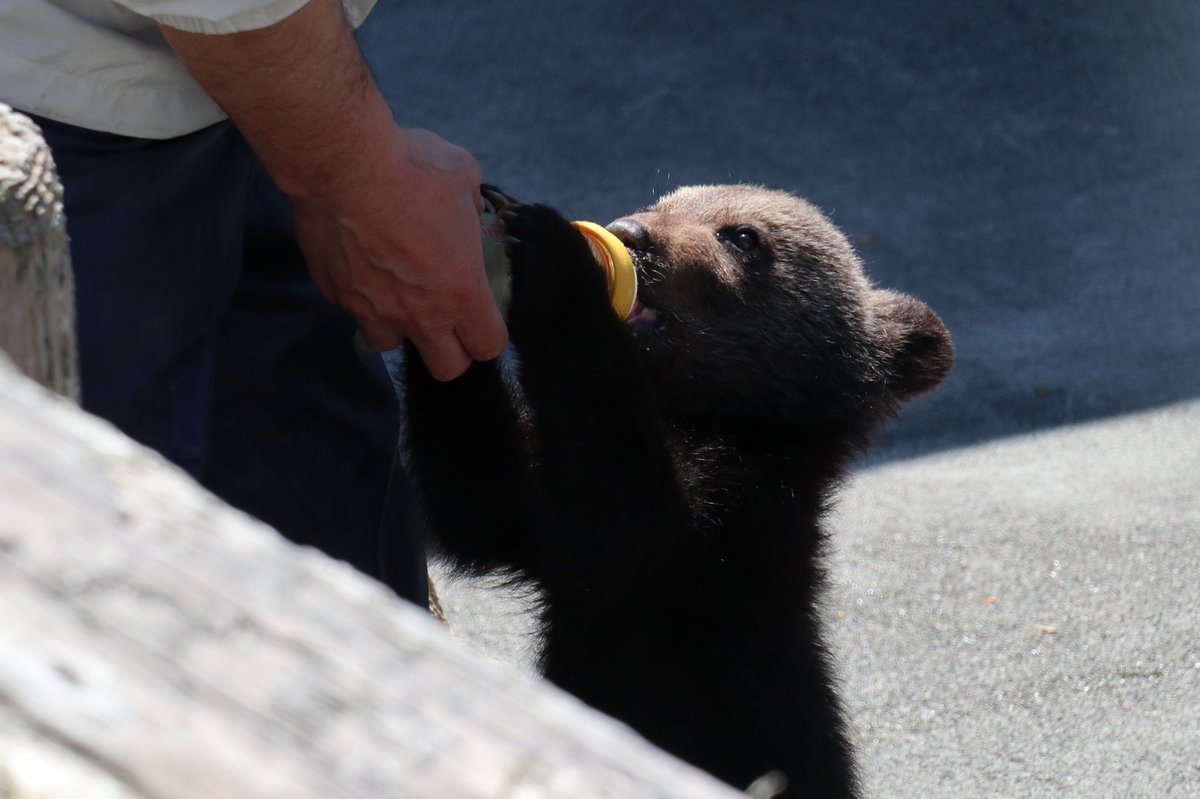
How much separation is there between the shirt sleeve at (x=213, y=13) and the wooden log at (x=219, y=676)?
125cm

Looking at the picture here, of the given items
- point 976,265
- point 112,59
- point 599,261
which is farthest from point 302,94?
point 976,265

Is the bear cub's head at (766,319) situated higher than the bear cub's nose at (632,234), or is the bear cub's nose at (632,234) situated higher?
the bear cub's nose at (632,234)

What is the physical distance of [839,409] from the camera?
3768mm

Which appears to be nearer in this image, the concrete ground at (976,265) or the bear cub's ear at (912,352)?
the bear cub's ear at (912,352)

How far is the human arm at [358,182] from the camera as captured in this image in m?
2.26

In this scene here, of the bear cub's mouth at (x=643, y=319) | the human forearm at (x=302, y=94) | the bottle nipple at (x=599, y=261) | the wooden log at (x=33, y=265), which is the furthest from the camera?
the bear cub's mouth at (x=643, y=319)

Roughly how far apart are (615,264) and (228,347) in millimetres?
1050

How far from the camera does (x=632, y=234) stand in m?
3.72

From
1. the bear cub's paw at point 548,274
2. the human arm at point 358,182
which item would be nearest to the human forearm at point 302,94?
the human arm at point 358,182

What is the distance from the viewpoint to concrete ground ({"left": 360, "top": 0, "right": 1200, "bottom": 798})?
480 cm

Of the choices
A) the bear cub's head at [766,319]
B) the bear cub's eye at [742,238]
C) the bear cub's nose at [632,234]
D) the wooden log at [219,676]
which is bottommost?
the bear cub's head at [766,319]

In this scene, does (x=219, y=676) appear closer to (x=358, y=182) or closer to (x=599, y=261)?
(x=358, y=182)

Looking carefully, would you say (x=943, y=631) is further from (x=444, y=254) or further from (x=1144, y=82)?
(x=1144, y=82)

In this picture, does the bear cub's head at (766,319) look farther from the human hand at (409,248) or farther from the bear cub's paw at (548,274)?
the human hand at (409,248)
